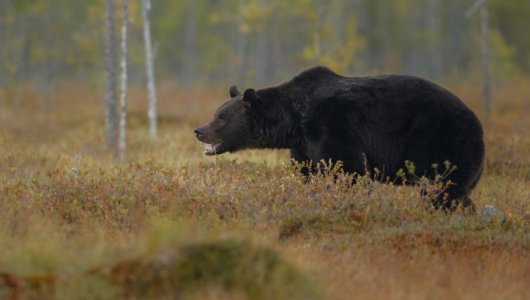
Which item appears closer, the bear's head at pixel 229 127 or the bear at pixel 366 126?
the bear at pixel 366 126

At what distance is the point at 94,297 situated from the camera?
17.7 feet

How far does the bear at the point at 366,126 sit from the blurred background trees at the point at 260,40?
15972 mm

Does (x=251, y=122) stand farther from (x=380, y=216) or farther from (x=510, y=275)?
(x=510, y=275)

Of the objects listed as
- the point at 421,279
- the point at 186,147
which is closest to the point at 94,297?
the point at 421,279

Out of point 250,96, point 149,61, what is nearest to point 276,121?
point 250,96

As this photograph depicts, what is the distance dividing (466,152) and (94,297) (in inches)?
213

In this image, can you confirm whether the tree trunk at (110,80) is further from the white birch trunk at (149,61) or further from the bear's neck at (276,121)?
the bear's neck at (276,121)

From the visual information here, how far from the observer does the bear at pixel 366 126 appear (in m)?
9.34

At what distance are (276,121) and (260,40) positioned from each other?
30353 millimetres

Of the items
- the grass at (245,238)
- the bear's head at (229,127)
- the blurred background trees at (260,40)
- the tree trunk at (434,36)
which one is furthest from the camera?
the tree trunk at (434,36)

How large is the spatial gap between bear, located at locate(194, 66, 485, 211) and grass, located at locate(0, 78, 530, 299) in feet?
1.68

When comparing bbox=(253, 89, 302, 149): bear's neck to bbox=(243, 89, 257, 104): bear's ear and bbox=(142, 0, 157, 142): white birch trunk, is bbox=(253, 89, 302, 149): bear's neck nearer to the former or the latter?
bbox=(243, 89, 257, 104): bear's ear

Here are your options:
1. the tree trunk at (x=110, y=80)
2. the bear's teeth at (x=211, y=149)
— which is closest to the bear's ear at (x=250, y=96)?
the bear's teeth at (x=211, y=149)

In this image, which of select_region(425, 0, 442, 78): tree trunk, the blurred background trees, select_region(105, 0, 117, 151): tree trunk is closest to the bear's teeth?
select_region(105, 0, 117, 151): tree trunk
